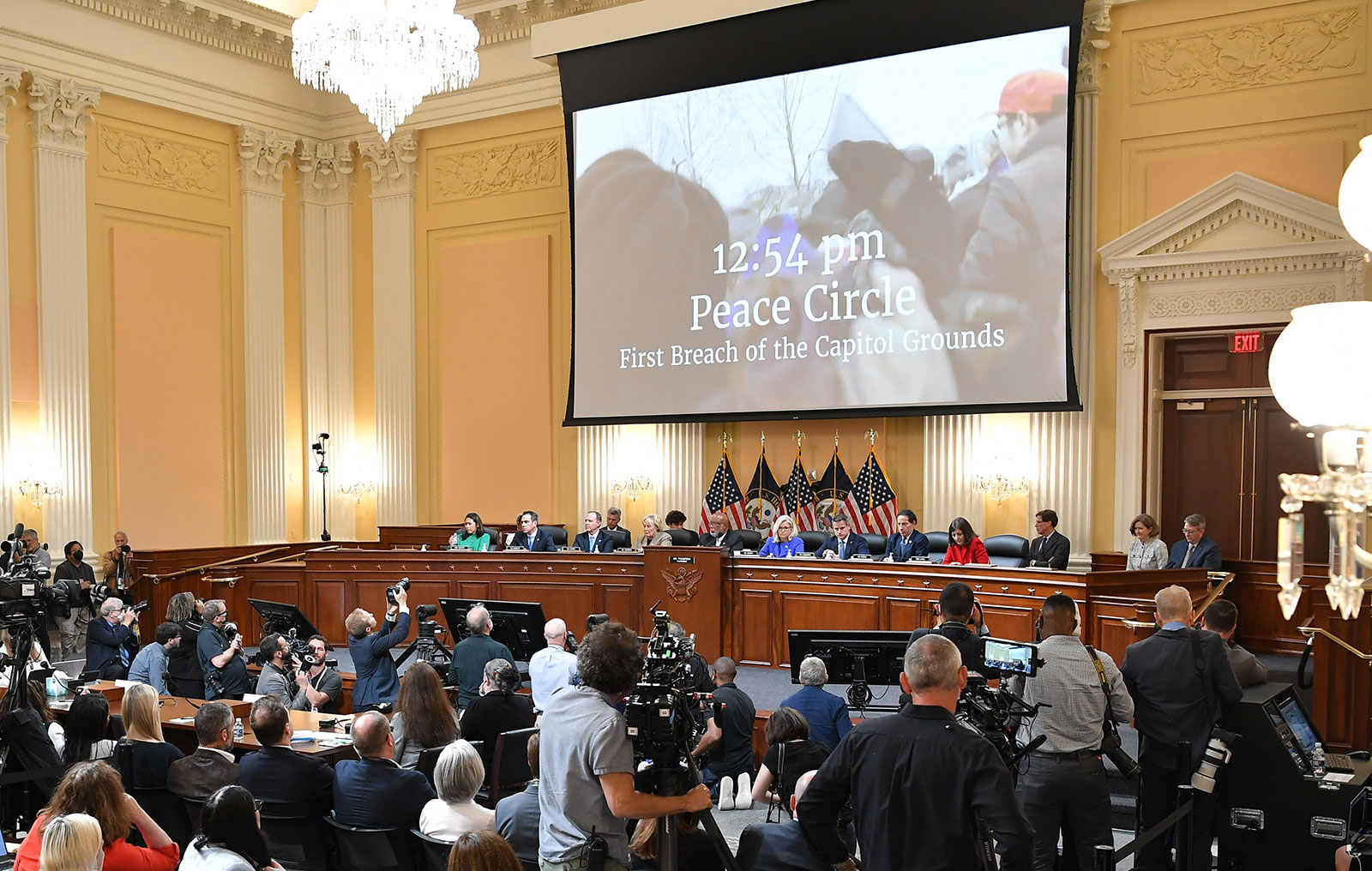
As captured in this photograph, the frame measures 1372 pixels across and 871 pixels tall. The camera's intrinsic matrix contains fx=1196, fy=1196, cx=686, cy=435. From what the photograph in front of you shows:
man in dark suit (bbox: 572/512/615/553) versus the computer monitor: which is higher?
man in dark suit (bbox: 572/512/615/553)

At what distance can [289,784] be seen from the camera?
500 cm

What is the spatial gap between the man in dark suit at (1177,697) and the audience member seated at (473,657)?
156 inches

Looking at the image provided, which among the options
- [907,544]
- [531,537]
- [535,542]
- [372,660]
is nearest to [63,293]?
[531,537]

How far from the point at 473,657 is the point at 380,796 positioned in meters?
2.87

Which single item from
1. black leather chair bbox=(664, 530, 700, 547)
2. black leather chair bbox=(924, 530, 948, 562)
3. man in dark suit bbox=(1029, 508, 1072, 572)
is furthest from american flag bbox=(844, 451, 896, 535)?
man in dark suit bbox=(1029, 508, 1072, 572)

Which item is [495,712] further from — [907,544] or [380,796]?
[907,544]

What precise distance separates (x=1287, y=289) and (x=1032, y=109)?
293 centimetres

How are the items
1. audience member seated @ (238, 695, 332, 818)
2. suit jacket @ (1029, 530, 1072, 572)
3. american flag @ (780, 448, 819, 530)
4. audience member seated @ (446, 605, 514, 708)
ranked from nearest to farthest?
1. audience member seated @ (238, 695, 332, 818)
2. audience member seated @ (446, 605, 514, 708)
3. suit jacket @ (1029, 530, 1072, 572)
4. american flag @ (780, 448, 819, 530)

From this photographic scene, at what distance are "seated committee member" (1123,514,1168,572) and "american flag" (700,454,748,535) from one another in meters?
4.76

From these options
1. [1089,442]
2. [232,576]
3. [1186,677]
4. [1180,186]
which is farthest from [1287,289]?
[232,576]

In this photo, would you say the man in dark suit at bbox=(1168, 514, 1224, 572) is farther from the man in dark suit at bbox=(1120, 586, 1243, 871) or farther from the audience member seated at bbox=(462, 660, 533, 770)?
the audience member seated at bbox=(462, 660, 533, 770)

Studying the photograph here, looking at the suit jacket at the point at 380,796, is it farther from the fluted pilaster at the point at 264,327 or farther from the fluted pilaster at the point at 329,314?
the fluted pilaster at the point at 329,314

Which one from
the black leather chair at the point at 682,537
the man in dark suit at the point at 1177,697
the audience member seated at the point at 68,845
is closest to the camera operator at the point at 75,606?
the black leather chair at the point at 682,537

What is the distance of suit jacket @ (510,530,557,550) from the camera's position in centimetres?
1299
